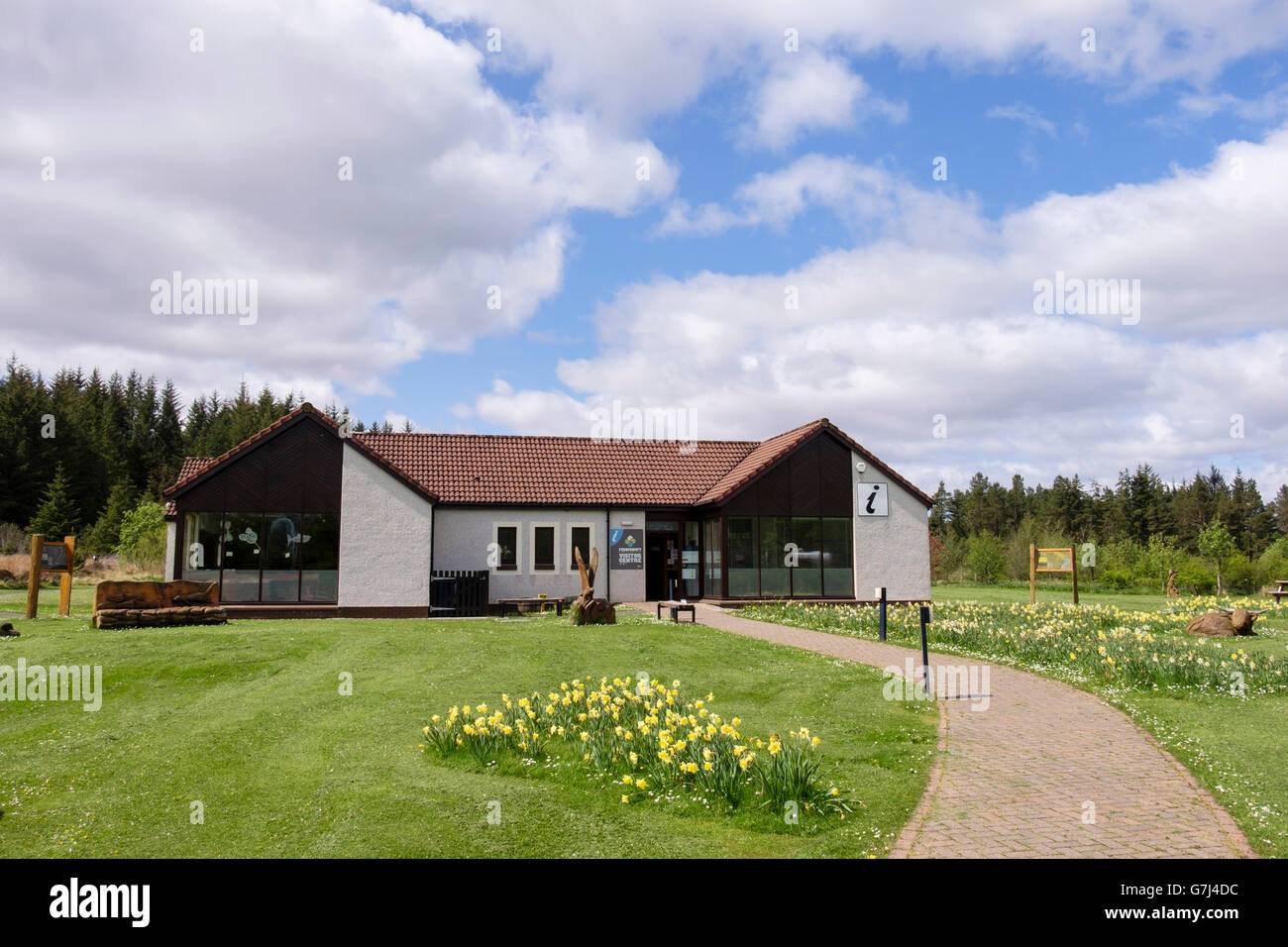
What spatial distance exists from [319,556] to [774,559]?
567 inches

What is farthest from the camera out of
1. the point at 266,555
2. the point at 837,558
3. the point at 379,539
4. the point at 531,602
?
the point at 837,558

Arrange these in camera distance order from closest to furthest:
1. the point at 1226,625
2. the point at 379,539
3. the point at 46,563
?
the point at 1226,625 < the point at 46,563 < the point at 379,539

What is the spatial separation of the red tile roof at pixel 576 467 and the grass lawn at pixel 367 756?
12.9m

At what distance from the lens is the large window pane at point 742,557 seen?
28.2 metres

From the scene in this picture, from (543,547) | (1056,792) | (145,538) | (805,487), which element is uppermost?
(805,487)

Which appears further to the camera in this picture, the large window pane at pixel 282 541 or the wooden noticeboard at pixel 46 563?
the large window pane at pixel 282 541

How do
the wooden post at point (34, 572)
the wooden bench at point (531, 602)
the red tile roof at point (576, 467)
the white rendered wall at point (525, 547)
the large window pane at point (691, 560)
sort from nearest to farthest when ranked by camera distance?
the wooden post at point (34, 572) → the wooden bench at point (531, 602) → the white rendered wall at point (525, 547) → the red tile roof at point (576, 467) → the large window pane at point (691, 560)

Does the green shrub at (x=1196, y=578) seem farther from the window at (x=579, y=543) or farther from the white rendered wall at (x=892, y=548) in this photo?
the window at (x=579, y=543)

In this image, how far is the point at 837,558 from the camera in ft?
95.6

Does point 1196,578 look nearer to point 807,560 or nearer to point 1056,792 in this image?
point 807,560

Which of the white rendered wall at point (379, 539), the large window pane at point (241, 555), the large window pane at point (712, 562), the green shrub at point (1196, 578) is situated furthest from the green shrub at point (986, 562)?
the large window pane at point (241, 555)

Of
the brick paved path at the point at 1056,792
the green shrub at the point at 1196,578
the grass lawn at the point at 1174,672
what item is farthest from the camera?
the green shrub at the point at 1196,578

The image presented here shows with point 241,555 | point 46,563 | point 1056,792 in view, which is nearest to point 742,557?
point 241,555
